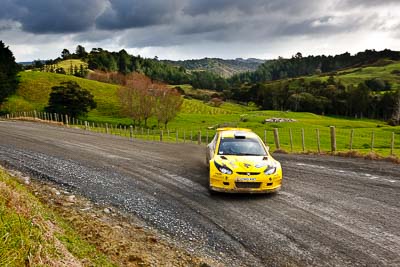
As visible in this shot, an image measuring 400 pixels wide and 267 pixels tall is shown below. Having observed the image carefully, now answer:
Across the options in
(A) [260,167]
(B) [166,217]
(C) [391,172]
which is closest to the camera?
(B) [166,217]

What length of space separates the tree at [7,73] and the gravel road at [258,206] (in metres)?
56.4

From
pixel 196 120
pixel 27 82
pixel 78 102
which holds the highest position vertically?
pixel 27 82

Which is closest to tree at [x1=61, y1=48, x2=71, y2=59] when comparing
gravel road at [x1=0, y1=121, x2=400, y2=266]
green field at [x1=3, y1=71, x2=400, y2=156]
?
green field at [x1=3, y1=71, x2=400, y2=156]

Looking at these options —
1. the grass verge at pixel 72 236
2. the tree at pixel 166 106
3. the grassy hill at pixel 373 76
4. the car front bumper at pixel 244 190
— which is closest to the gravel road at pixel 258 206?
the car front bumper at pixel 244 190

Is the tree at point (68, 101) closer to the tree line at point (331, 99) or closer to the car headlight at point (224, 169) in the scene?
the car headlight at point (224, 169)

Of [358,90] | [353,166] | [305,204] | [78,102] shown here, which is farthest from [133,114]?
[358,90]

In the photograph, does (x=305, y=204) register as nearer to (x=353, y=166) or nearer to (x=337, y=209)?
(x=337, y=209)

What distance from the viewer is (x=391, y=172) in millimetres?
12773

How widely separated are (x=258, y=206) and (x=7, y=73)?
7186 centimetres

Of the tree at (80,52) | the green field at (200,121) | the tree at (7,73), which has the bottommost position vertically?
the green field at (200,121)

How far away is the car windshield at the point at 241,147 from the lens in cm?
1082

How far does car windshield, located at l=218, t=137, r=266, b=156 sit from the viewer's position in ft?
35.5

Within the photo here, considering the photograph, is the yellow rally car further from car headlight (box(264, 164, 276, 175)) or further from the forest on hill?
the forest on hill

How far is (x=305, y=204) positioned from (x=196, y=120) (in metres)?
62.6
